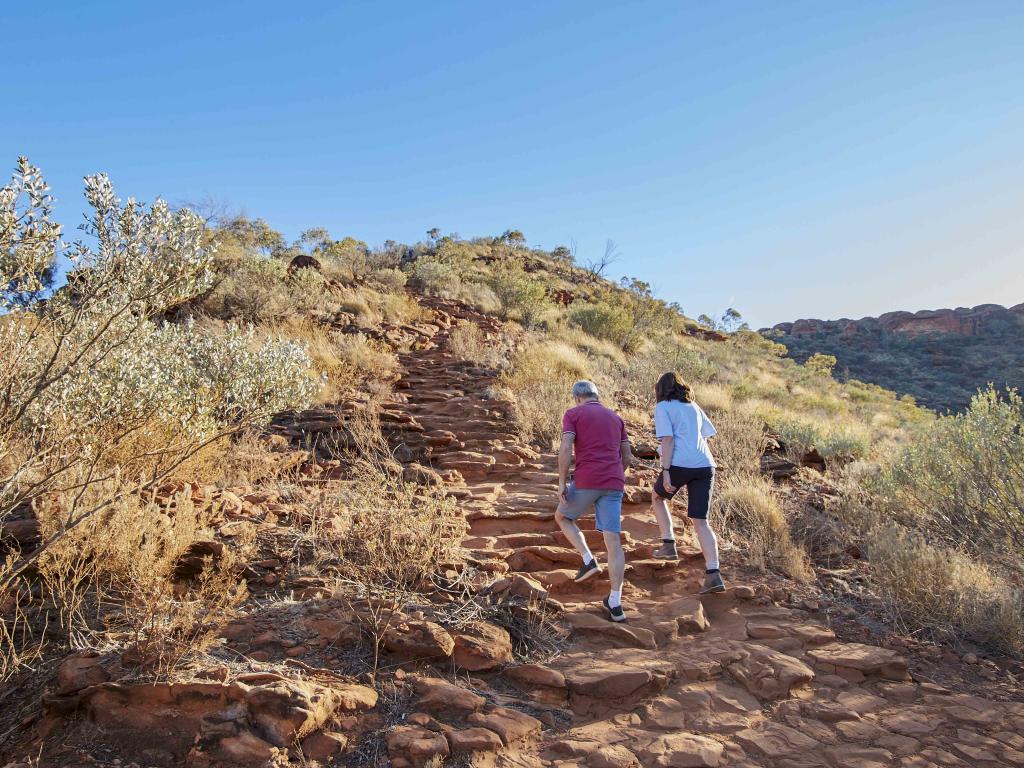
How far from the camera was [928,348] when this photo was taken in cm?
3600

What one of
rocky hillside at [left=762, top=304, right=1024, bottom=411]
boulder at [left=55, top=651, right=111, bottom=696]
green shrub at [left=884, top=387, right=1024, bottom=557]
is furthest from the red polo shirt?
rocky hillside at [left=762, top=304, right=1024, bottom=411]

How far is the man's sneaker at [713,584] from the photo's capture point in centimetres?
443

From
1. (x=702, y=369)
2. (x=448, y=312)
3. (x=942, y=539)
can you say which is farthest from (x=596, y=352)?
(x=942, y=539)

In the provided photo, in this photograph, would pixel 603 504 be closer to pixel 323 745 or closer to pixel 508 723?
pixel 508 723

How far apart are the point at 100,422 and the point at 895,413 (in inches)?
740

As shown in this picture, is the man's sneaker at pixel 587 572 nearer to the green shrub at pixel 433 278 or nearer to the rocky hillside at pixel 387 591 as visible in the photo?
the rocky hillside at pixel 387 591

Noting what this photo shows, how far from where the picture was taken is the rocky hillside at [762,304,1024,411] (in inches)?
1152

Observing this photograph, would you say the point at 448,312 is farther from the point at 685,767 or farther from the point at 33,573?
the point at 685,767

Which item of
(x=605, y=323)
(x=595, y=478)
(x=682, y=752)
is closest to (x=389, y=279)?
(x=605, y=323)

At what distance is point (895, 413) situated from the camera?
16.8 meters

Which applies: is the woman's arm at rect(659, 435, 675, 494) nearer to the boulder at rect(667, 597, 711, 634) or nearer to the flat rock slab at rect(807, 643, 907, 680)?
the boulder at rect(667, 597, 711, 634)

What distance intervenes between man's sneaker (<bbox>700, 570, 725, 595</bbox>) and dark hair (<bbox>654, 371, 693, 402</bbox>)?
1.36 metres

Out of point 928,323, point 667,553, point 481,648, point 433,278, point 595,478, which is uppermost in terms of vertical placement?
point 928,323

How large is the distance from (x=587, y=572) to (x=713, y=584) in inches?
38.1
